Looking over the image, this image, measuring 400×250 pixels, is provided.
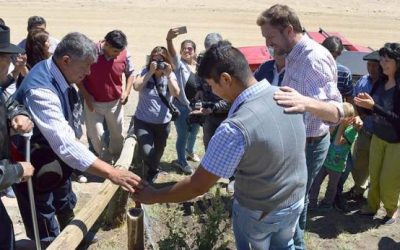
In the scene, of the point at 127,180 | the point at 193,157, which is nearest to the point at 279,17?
the point at 127,180

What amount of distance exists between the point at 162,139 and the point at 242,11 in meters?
15.8

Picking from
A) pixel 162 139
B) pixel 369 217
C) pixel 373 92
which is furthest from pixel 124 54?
pixel 369 217

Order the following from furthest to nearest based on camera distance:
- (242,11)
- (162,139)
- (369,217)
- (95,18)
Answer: (242,11) < (95,18) < (162,139) < (369,217)

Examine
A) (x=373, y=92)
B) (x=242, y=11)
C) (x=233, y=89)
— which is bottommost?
(x=242, y=11)

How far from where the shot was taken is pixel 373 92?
5.20m

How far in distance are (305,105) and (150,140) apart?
3.18 metres

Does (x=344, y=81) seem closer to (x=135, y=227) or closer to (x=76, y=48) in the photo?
(x=135, y=227)

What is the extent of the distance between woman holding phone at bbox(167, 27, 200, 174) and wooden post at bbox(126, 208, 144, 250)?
2.78m

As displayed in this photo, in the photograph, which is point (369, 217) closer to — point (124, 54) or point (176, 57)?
point (176, 57)

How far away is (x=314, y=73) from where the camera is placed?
150 inches

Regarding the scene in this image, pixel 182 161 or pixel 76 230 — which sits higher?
pixel 76 230

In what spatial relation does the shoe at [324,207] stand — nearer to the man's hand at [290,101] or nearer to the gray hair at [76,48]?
the man's hand at [290,101]

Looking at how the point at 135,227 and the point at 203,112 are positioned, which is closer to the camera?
the point at 135,227

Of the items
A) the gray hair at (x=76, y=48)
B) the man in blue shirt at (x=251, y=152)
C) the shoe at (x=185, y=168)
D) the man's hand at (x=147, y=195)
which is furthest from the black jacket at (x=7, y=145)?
the shoe at (x=185, y=168)
